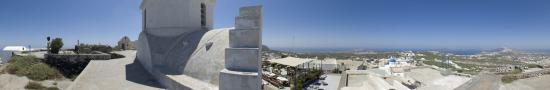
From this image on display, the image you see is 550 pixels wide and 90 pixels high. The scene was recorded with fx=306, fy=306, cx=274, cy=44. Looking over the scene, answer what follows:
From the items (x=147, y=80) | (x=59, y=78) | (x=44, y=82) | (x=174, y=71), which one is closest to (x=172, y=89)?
(x=174, y=71)

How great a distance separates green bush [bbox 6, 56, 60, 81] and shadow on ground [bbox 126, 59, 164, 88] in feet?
12.5

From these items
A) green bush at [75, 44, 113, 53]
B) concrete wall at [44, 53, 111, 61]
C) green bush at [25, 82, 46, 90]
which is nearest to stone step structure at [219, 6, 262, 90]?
green bush at [25, 82, 46, 90]

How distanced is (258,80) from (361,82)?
8.94 metres

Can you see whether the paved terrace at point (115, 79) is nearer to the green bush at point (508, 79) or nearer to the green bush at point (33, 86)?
the green bush at point (33, 86)

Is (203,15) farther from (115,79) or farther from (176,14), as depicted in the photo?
(115,79)

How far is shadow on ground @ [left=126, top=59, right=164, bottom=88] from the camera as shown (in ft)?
35.1

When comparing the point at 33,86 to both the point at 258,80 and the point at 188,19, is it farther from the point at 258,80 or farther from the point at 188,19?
the point at 258,80

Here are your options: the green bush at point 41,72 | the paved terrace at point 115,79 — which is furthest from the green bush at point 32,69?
the paved terrace at point 115,79

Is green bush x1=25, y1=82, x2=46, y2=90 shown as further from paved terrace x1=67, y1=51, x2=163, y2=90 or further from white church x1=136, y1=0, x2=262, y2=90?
white church x1=136, y1=0, x2=262, y2=90

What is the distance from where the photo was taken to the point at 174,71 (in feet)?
34.4

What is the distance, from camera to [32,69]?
14.5m

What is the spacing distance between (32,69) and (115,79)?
6.64 metres

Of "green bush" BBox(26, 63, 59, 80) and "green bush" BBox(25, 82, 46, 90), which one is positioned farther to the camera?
"green bush" BBox(26, 63, 59, 80)

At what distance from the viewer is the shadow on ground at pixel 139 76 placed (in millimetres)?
10688
